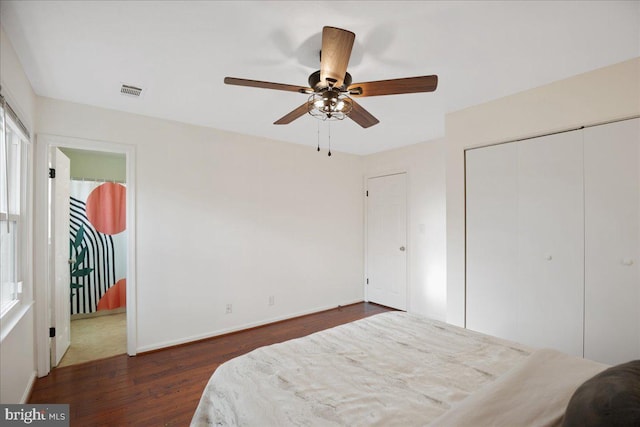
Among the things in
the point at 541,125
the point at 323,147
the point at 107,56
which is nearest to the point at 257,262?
the point at 323,147

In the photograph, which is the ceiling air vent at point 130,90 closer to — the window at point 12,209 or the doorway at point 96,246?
the window at point 12,209

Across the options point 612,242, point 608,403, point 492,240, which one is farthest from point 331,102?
point 612,242

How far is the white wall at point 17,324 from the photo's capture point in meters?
1.66

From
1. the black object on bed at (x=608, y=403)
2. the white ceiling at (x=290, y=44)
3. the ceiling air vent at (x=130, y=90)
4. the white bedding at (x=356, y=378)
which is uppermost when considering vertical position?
the white ceiling at (x=290, y=44)

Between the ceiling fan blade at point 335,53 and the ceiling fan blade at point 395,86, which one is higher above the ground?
the ceiling fan blade at point 335,53

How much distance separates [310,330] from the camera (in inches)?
139

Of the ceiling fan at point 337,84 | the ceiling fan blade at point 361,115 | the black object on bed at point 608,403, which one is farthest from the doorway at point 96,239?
the black object on bed at point 608,403

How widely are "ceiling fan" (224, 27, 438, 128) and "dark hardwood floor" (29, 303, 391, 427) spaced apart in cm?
218

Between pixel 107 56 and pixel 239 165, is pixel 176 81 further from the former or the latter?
pixel 239 165

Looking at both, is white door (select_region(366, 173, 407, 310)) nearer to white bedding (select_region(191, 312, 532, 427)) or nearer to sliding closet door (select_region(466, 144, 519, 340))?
sliding closet door (select_region(466, 144, 519, 340))

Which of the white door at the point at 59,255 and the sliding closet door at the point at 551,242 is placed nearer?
the sliding closet door at the point at 551,242

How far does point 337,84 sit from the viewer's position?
1.66m

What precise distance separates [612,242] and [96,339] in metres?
4.81

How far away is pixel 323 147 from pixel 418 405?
3.49m
